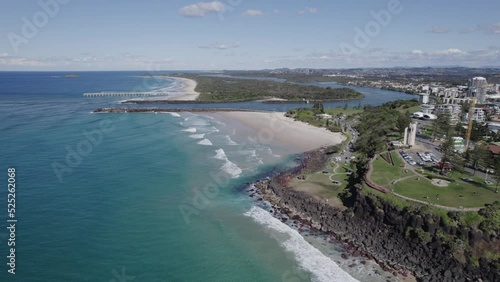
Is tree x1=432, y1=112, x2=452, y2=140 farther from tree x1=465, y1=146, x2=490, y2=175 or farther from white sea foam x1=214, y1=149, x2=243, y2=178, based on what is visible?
white sea foam x1=214, y1=149, x2=243, y2=178

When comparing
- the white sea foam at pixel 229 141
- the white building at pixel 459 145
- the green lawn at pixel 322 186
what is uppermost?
the white building at pixel 459 145

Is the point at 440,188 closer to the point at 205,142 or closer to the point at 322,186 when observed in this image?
the point at 322,186

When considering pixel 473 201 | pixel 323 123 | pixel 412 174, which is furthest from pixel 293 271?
pixel 323 123

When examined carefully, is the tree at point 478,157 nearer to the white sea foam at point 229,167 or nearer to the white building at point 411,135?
the white building at point 411,135

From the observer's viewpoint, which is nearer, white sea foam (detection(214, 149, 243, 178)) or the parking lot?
the parking lot

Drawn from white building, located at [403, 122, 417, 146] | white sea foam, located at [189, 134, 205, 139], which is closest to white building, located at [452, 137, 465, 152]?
white building, located at [403, 122, 417, 146]

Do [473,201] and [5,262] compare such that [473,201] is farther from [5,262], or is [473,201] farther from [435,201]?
[5,262]

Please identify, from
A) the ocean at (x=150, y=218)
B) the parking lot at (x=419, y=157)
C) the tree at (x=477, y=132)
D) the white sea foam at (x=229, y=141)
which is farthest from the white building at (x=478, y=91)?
the ocean at (x=150, y=218)
